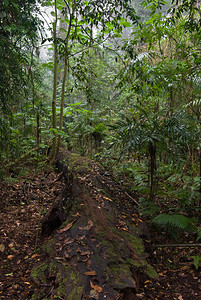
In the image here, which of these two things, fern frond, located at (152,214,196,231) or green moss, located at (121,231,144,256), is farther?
fern frond, located at (152,214,196,231)

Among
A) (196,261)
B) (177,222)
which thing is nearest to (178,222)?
(177,222)

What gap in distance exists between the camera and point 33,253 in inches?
111

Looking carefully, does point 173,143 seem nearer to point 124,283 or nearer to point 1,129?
point 124,283

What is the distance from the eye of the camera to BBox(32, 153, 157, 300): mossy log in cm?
199

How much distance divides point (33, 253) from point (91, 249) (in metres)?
0.91

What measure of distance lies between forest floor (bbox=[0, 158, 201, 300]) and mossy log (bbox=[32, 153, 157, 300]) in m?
0.15

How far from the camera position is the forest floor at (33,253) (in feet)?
7.70

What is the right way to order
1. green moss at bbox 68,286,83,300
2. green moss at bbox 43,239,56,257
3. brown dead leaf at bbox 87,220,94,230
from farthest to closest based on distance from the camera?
brown dead leaf at bbox 87,220,94,230 → green moss at bbox 43,239,56,257 → green moss at bbox 68,286,83,300

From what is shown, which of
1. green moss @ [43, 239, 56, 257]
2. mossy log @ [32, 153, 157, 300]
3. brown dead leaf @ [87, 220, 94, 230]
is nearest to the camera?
mossy log @ [32, 153, 157, 300]

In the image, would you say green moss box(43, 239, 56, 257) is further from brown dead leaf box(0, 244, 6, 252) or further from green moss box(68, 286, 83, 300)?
brown dead leaf box(0, 244, 6, 252)

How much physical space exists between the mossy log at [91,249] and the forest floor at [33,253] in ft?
0.49

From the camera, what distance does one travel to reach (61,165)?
5316 mm

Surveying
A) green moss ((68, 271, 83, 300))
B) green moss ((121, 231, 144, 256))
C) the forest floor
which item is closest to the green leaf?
the forest floor

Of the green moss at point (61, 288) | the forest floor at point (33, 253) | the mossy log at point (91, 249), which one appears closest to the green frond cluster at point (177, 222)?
the forest floor at point (33, 253)
